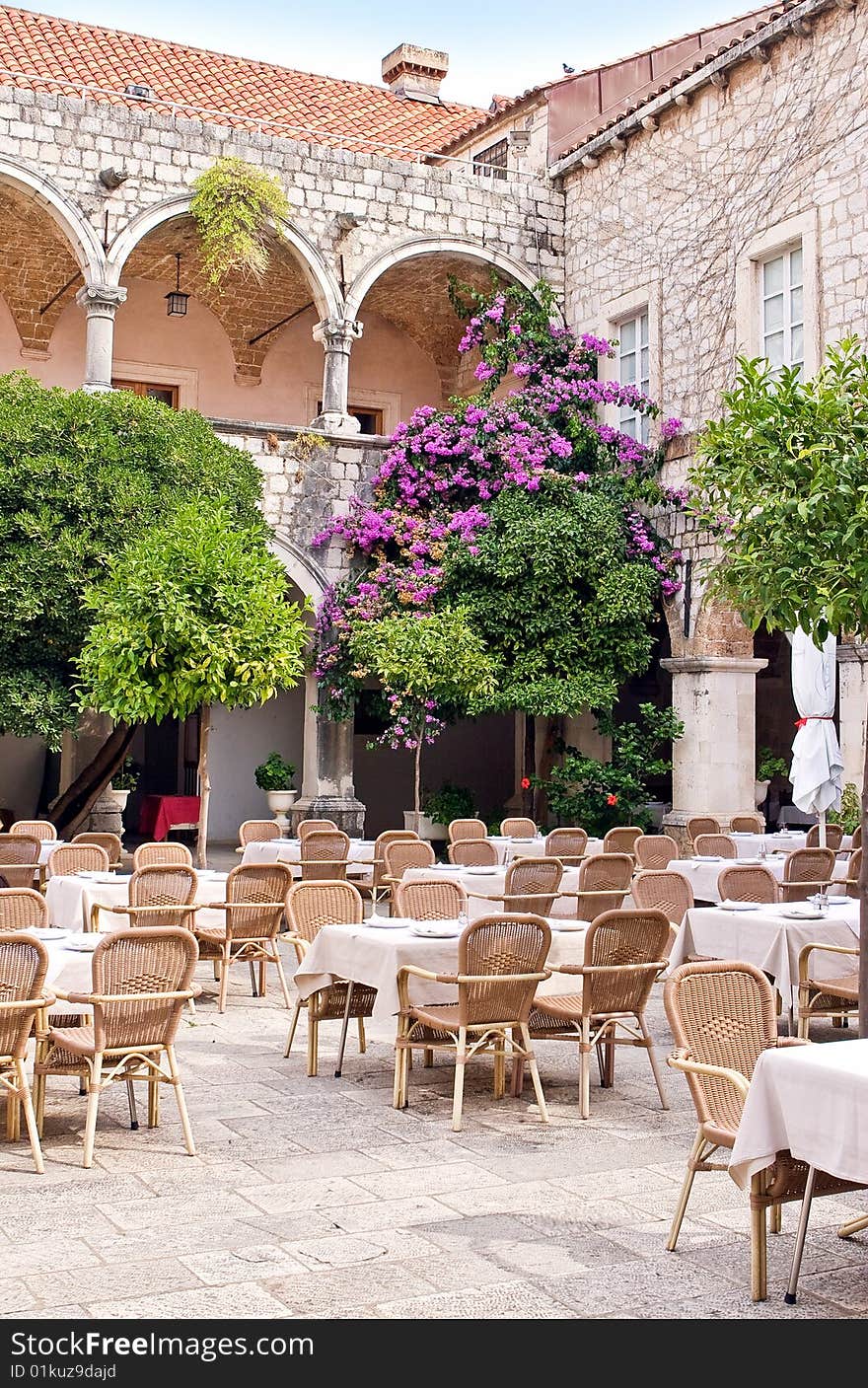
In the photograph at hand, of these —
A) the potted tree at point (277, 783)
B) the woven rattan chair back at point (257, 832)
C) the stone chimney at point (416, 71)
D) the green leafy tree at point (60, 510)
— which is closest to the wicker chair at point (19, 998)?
the woven rattan chair back at point (257, 832)

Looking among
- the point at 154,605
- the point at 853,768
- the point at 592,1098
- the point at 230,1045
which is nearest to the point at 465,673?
the point at 853,768

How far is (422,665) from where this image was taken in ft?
Answer: 45.4

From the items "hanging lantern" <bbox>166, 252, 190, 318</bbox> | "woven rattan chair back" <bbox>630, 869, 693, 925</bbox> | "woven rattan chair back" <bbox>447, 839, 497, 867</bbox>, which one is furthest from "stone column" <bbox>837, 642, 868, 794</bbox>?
"hanging lantern" <bbox>166, 252, 190, 318</bbox>

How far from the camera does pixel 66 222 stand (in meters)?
14.6

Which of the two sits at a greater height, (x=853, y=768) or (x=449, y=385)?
(x=449, y=385)

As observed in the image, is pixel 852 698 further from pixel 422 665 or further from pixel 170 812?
pixel 170 812

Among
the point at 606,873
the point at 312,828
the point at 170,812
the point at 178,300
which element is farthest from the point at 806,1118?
the point at 178,300

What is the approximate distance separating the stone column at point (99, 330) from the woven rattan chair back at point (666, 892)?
9014 millimetres

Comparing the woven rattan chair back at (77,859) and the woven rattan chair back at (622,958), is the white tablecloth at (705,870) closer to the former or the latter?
the woven rattan chair back at (77,859)

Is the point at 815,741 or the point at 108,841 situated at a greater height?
the point at 815,741

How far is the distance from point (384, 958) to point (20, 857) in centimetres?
455

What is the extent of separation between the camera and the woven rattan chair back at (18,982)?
5.06 m

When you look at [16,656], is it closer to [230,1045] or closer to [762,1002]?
[230,1045]
